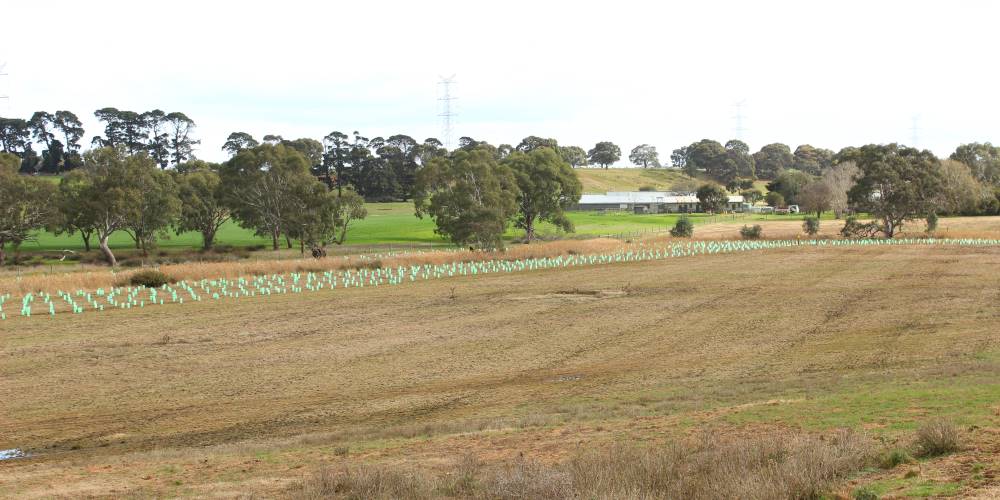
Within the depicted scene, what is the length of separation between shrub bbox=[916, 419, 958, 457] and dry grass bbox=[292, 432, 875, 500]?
27.7 inches

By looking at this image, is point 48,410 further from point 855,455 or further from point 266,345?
point 855,455

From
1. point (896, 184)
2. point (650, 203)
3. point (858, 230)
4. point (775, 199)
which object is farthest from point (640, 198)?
point (896, 184)

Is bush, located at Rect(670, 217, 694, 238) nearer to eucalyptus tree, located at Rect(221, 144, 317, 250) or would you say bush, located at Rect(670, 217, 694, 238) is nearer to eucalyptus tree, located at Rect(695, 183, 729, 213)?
eucalyptus tree, located at Rect(221, 144, 317, 250)

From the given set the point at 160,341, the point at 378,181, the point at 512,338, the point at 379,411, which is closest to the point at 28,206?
the point at 160,341

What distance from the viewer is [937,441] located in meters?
11.8

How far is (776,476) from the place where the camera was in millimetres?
10398

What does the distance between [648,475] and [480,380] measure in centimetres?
1372

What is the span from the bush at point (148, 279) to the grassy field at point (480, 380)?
34.2ft

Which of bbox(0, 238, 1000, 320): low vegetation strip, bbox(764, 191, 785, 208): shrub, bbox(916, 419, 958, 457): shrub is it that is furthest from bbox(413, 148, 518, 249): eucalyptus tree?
bbox(764, 191, 785, 208): shrub

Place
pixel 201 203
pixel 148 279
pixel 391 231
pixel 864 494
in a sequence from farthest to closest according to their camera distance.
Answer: pixel 391 231, pixel 201 203, pixel 148 279, pixel 864 494

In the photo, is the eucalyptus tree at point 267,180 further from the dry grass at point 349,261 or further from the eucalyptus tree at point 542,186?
the eucalyptus tree at point 542,186

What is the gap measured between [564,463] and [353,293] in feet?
118

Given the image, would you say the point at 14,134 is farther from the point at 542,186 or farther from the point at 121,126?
the point at 542,186

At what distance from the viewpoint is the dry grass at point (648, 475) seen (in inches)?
406
